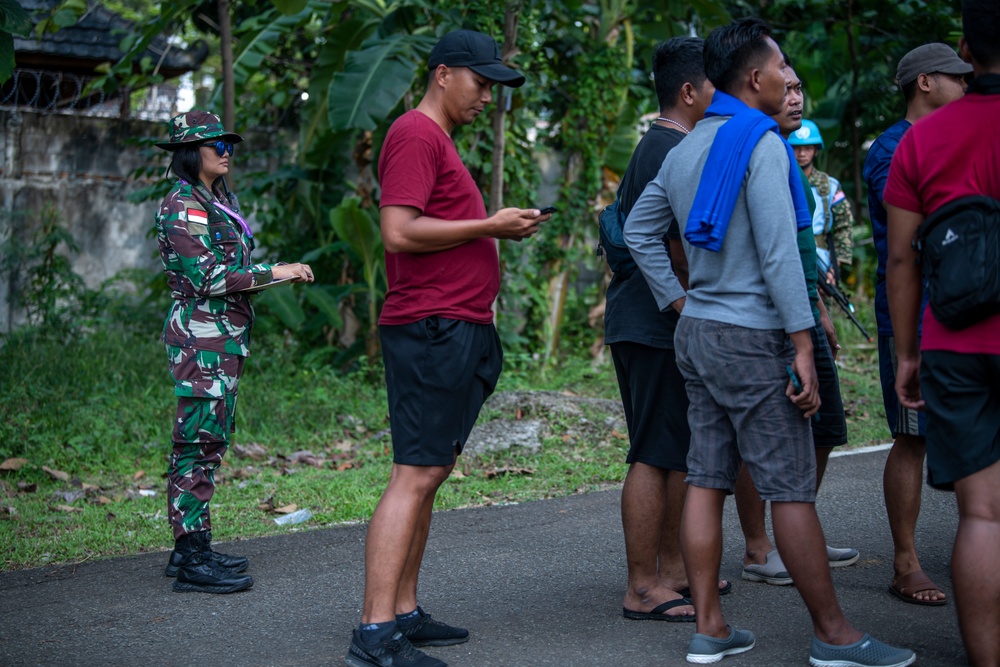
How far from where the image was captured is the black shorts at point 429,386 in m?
3.44

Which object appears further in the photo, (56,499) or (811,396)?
(56,499)

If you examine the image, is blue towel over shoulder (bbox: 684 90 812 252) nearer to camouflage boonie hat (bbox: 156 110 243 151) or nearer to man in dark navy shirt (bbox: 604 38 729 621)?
man in dark navy shirt (bbox: 604 38 729 621)

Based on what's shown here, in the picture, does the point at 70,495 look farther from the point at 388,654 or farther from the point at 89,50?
the point at 89,50

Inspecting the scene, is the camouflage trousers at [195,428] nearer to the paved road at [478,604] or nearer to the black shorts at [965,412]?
the paved road at [478,604]

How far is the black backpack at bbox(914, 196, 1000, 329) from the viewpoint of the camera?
2.83 metres

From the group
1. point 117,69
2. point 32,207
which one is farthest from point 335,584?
point 32,207

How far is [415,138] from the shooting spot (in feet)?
11.2

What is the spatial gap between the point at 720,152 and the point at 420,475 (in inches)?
56.2

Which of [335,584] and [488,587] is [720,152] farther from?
[335,584]

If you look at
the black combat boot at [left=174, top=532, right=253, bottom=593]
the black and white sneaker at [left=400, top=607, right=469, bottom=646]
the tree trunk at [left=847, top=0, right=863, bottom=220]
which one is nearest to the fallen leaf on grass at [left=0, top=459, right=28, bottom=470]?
the black combat boot at [left=174, top=532, right=253, bottom=593]

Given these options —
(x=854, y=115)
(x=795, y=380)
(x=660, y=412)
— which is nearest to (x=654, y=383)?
(x=660, y=412)

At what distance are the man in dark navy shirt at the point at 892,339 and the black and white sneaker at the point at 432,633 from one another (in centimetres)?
172

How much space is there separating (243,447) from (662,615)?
3978mm

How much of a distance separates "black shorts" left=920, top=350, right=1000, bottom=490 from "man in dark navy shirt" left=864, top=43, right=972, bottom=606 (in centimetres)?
104
